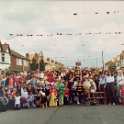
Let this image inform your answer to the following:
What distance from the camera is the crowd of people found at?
752 inches

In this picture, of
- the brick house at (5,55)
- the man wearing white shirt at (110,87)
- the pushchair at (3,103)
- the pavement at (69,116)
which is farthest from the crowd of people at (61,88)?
the brick house at (5,55)

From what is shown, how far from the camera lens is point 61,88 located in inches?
769

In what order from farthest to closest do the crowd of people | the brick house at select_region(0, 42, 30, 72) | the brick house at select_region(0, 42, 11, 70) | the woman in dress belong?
the brick house at select_region(0, 42, 11, 70) < the brick house at select_region(0, 42, 30, 72) < the woman in dress < the crowd of people

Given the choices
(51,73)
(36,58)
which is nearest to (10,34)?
(51,73)

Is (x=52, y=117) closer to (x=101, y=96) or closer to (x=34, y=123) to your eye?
(x=34, y=123)

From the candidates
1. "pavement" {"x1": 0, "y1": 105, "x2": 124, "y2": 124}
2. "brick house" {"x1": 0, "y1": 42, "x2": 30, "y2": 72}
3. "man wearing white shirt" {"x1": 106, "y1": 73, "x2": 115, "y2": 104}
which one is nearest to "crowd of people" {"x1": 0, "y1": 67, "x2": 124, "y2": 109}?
"man wearing white shirt" {"x1": 106, "y1": 73, "x2": 115, "y2": 104}

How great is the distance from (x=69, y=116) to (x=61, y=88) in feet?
14.3

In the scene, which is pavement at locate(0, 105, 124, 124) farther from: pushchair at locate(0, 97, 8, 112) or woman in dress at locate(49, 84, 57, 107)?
woman in dress at locate(49, 84, 57, 107)

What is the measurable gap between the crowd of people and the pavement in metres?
1.37

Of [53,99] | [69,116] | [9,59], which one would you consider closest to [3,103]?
[53,99]

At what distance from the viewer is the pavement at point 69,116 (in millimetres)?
13828

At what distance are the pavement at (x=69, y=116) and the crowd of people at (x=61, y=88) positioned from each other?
137 centimetres

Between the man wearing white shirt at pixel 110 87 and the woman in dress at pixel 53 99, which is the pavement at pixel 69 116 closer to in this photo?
the woman in dress at pixel 53 99

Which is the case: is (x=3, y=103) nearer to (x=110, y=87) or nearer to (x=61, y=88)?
(x=61, y=88)
